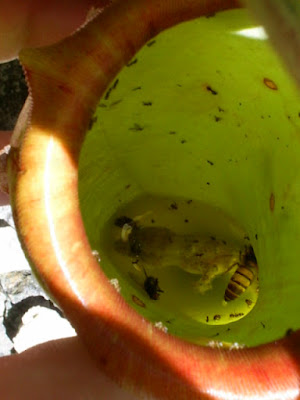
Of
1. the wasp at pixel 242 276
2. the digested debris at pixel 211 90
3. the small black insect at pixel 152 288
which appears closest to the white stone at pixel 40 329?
the small black insect at pixel 152 288

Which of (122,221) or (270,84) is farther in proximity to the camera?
(122,221)

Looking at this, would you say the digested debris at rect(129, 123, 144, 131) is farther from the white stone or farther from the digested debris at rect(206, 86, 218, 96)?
the white stone

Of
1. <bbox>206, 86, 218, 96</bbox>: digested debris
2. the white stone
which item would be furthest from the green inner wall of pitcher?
the white stone

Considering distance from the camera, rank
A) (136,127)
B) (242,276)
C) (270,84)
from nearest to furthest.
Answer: (270,84), (136,127), (242,276)

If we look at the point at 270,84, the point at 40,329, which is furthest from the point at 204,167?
the point at 40,329

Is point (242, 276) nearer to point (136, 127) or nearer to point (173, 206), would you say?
point (173, 206)

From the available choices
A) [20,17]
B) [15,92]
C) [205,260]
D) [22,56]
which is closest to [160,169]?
[205,260]

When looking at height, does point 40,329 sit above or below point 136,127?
below
